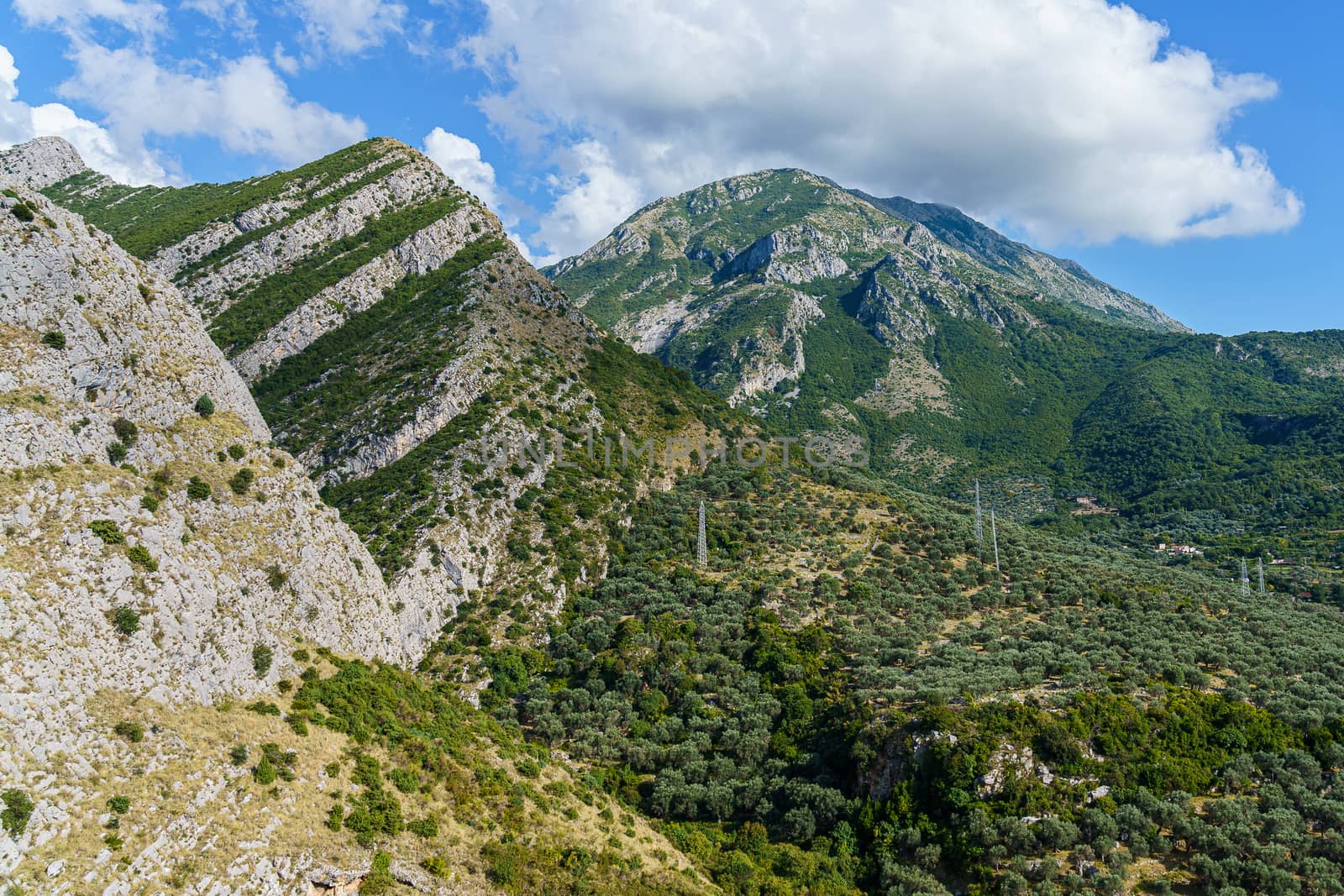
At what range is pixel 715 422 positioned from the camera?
364ft

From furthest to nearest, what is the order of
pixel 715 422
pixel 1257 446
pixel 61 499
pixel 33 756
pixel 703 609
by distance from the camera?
pixel 1257 446
pixel 715 422
pixel 703 609
pixel 61 499
pixel 33 756

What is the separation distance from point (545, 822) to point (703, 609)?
105 ft

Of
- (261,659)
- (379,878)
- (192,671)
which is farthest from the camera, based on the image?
(261,659)

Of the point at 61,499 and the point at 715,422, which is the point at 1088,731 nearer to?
the point at 61,499

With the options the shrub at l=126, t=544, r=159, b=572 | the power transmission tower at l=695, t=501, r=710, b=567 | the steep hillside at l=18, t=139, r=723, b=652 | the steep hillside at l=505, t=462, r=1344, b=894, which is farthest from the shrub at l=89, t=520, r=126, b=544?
the power transmission tower at l=695, t=501, r=710, b=567

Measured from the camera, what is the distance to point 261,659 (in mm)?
36969

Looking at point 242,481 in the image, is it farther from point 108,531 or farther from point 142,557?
point 108,531

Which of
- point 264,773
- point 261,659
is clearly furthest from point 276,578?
→ point 264,773

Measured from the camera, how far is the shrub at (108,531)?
32688 millimetres

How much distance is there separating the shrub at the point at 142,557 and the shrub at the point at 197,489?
5291 millimetres

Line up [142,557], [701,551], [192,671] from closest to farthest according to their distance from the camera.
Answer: [192,671] → [142,557] → [701,551]

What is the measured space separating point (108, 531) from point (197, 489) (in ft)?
20.8

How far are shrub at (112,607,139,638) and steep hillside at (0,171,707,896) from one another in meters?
0.10

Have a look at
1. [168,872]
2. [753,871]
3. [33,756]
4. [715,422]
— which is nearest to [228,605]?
[33,756]
